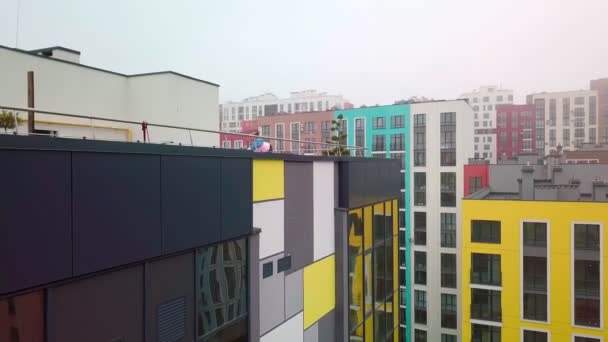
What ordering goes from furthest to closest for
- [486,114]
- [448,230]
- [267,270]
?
1. [486,114]
2. [448,230]
3. [267,270]

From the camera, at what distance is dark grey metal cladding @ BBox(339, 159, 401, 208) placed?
13016mm

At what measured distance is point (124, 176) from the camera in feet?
19.2

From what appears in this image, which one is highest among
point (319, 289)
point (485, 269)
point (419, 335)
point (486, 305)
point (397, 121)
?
point (397, 121)

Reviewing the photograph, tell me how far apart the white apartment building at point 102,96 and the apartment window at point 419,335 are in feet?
131

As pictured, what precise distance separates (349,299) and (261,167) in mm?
5778

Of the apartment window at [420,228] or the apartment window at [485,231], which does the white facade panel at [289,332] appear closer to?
the apartment window at [485,231]

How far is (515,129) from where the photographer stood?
4035 inches

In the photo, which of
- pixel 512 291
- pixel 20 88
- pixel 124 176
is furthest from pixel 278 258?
pixel 512 291

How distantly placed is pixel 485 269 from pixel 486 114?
87.1 metres

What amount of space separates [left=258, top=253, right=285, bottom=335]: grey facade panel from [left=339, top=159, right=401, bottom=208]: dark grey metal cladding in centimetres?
364

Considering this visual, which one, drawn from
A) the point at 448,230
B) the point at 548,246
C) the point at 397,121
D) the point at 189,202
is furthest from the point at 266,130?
the point at 189,202

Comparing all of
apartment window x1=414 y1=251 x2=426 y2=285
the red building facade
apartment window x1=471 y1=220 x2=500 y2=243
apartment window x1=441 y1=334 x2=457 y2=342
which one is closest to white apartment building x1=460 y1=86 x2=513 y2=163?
the red building facade

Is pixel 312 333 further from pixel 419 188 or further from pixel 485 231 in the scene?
pixel 419 188

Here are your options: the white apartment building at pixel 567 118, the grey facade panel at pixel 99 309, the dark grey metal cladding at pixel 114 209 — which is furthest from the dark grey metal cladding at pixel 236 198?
the white apartment building at pixel 567 118
